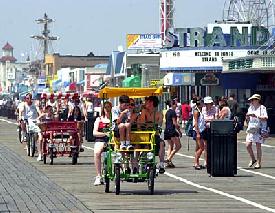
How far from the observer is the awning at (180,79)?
7081 centimetres

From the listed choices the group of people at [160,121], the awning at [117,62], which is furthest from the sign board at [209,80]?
the group of people at [160,121]

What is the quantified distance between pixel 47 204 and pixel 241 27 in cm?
4969

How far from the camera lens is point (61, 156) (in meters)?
30.7

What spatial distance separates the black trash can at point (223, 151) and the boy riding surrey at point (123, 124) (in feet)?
12.3

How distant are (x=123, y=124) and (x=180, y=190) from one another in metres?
1.69

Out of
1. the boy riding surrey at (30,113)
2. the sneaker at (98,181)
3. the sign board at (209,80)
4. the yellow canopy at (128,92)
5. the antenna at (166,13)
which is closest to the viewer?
the yellow canopy at (128,92)

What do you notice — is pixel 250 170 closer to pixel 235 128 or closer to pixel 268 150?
Answer: pixel 235 128

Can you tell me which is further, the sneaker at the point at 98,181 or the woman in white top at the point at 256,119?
the woman in white top at the point at 256,119

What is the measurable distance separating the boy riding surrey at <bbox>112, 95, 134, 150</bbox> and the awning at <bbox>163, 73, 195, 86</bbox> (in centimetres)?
4961

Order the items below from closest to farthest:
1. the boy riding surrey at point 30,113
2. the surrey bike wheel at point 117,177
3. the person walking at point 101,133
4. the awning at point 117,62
A: the surrey bike wheel at point 117,177
the person walking at point 101,133
the boy riding surrey at point 30,113
the awning at point 117,62

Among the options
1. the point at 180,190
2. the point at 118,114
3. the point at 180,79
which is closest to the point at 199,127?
the point at 180,190

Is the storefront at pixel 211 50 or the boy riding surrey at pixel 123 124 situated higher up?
the storefront at pixel 211 50

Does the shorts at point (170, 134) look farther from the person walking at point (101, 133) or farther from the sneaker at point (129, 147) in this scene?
the sneaker at point (129, 147)

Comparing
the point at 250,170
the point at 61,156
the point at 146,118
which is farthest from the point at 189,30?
the point at 146,118
